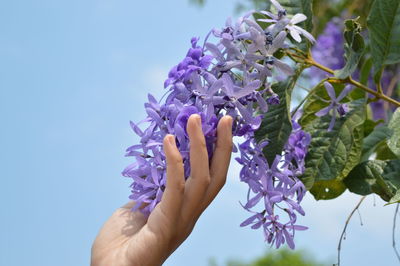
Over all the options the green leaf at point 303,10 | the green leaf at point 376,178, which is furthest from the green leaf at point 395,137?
the green leaf at point 303,10

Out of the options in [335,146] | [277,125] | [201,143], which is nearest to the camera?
[201,143]

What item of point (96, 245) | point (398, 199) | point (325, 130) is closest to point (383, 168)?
point (325, 130)

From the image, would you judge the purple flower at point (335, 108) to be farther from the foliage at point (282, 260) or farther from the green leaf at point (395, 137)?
the foliage at point (282, 260)

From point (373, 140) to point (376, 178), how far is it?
15 centimetres

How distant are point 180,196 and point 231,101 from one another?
0.17 meters

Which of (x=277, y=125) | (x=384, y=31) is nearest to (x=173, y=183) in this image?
(x=277, y=125)

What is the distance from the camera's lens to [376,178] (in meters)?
1.28

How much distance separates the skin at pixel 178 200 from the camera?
37.8 inches

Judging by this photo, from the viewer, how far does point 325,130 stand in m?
1.30

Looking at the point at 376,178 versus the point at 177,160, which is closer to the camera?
the point at 177,160

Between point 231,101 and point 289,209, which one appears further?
point 289,209

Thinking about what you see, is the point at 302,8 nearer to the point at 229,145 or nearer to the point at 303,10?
the point at 303,10

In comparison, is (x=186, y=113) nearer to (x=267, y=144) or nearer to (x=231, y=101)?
(x=231, y=101)

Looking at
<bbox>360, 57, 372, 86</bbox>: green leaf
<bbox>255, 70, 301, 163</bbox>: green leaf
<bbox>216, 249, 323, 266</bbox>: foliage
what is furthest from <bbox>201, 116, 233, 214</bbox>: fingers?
<bbox>216, 249, 323, 266</bbox>: foliage
